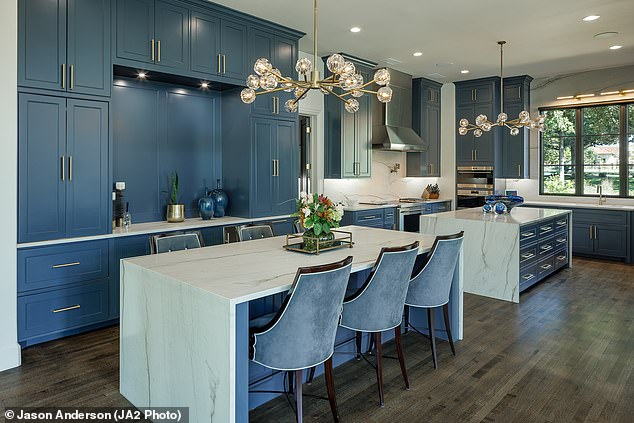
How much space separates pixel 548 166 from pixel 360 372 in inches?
253

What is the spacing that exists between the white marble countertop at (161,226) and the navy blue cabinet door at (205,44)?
1.49 metres

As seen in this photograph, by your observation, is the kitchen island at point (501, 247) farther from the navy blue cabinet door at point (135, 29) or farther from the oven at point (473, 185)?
the navy blue cabinet door at point (135, 29)

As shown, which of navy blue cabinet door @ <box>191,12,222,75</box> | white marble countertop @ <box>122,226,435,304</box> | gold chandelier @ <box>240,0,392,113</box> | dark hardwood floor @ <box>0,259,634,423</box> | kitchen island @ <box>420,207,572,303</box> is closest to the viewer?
white marble countertop @ <box>122,226,435,304</box>

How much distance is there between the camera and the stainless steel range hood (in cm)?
695

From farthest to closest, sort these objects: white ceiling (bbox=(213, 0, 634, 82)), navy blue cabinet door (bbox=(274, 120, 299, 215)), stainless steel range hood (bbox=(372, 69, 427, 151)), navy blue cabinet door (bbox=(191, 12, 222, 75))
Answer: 1. stainless steel range hood (bbox=(372, 69, 427, 151))
2. navy blue cabinet door (bbox=(274, 120, 299, 215))
3. white ceiling (bbox=(213, 0, 634, 82))
4. navy blue cabinet door (bbox=(191, 12, 222, 75))

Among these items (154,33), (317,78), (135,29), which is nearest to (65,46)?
(135,29)

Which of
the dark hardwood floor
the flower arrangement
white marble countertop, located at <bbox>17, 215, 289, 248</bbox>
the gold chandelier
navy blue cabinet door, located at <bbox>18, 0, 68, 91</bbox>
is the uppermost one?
navy blue cabinet door, located at <bbox>18, 0, 68, 91</bbox>

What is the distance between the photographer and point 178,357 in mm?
2275

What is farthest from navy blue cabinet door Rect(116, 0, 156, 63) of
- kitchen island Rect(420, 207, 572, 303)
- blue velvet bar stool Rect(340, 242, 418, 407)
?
kitchen island Rect(420, 207, 572, 303)

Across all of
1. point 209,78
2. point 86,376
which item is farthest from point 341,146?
point 86,376

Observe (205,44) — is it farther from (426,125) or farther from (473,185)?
(473,185)

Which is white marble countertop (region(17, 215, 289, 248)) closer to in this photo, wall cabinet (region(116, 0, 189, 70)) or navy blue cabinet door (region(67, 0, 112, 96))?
navy blue cabinet door (region(67, 0, 112, 96))

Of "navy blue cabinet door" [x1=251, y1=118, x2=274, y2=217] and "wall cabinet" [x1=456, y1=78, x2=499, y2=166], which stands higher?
"wall cabinet" [x1=456, y1=78, x2=499, y2=166]

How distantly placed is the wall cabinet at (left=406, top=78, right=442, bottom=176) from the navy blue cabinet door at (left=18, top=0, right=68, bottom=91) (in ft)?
18.7
